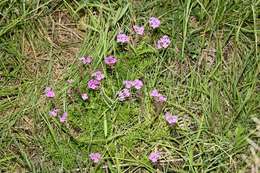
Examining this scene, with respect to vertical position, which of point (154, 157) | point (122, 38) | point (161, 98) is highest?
point (122, 38)

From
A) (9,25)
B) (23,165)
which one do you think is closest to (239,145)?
(23,165)

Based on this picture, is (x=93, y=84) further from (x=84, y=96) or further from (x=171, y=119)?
(x=171, y=119)

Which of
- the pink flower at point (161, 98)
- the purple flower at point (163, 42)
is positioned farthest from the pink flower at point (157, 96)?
the purple flower at point (163, 42)

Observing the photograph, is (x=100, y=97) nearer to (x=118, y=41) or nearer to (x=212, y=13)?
(x=118, y=41)

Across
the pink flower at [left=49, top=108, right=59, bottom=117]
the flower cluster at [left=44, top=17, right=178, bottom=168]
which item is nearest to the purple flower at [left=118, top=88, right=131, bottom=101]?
the flower cluster at [left=44, top=17, right=178, bottom=168]

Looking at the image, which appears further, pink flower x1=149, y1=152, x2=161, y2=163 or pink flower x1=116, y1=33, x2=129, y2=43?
pink flower x1=116, y1=33, x2=129, y2=43

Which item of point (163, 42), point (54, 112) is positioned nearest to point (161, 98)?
point (163, 42)

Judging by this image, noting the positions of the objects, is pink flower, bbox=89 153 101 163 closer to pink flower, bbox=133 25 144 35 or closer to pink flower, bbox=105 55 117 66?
pink flower, bbox=105 55 117 66

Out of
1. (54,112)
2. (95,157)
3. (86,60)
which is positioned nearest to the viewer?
(95,157)
